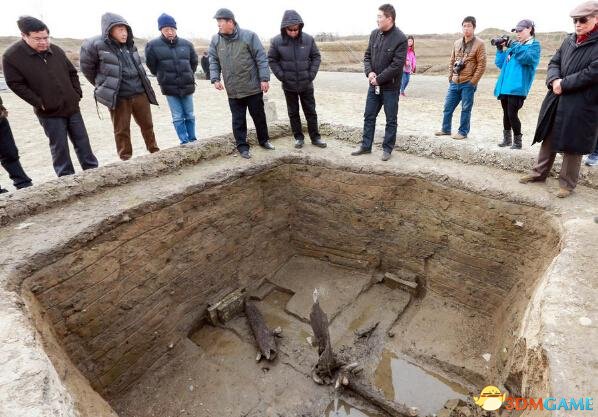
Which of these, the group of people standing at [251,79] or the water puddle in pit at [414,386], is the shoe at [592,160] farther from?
the water puddle in pit at [414,386]

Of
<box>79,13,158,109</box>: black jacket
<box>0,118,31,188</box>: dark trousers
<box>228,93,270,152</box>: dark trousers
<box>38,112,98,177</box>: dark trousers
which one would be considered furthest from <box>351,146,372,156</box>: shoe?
<box>0,118,31,188</box>: dark trousers

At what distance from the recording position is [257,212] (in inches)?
201

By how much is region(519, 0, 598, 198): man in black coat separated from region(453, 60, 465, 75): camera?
174 cm

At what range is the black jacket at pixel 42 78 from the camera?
160 inches

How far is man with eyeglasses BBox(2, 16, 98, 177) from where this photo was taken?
404 cm

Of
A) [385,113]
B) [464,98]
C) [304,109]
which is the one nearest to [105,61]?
[304,109]

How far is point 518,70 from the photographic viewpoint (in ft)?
15.3

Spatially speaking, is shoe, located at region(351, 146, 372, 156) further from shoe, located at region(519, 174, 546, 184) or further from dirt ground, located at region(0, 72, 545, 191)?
shoe, located at region(519, 174, 546, 184)

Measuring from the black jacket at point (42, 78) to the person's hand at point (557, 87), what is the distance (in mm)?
5339

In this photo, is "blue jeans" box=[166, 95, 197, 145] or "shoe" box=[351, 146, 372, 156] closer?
"shoe" box=[351, 146, 372, 156]

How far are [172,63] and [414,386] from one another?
5160 millimetres

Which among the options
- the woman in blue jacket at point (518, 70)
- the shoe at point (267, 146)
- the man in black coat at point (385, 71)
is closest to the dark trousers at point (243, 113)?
the shoe at point (267, 146)

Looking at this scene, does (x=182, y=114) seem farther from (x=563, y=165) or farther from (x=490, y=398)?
Result: (x=490, y=398)

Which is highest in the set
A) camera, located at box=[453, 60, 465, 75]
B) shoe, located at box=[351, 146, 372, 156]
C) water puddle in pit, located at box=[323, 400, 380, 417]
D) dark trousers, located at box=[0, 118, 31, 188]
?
camera, located at box=[453, 60, 465, 75]
